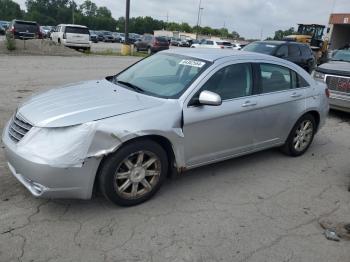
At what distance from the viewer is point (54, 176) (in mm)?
3246

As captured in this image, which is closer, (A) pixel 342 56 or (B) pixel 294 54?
(A) pixel 342 56

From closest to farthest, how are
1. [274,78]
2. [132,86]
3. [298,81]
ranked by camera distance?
[132,86], [274,78], [298,81]

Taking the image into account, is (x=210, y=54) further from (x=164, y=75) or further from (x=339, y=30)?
(x=339, y=30)

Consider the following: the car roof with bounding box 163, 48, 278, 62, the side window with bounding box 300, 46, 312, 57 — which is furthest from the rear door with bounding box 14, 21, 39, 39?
the car roof with bounding box 163, 48, 278, 62

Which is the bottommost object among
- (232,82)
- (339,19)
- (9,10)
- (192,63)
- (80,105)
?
(80,105)

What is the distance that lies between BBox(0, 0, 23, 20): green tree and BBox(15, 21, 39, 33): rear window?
8451 cm

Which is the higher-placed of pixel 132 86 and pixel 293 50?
pixel 293 50

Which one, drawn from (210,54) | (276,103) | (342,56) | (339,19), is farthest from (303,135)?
(339,19)

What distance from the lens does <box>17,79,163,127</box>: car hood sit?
344cm

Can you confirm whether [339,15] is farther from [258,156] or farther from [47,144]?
[47,144]

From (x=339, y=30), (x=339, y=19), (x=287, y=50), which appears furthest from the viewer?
(x=339, y=30)

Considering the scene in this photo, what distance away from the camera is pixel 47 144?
10.8ft

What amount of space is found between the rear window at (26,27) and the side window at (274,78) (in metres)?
22.4

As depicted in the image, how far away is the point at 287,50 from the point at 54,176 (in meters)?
12.0
